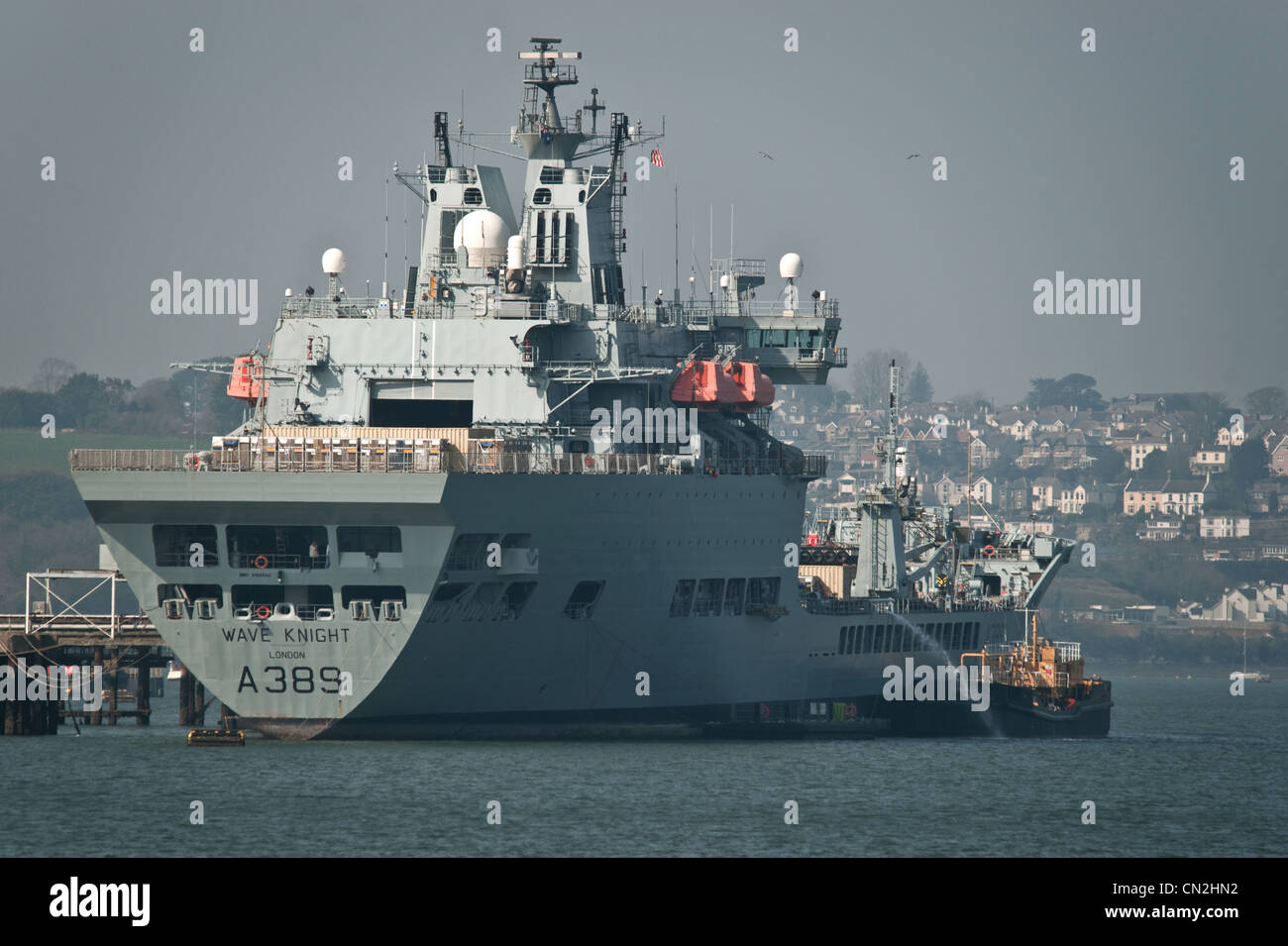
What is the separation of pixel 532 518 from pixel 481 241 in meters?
10.5

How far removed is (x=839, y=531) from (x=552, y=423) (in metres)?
25.4

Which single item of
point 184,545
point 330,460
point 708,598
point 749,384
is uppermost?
point 749,384

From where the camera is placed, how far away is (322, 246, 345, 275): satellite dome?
211ft

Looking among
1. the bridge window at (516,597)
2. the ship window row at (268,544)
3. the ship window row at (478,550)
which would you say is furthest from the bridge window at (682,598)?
the ship window row at (268,544)

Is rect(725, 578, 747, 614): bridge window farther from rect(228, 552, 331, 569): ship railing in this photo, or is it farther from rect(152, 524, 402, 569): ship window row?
rect(228, 552, 331, 569): ship railing

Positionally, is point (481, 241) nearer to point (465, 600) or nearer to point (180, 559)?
point (465, 600)

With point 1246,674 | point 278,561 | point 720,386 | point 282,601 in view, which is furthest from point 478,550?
point 1246,674

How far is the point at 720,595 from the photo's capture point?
65.1 m

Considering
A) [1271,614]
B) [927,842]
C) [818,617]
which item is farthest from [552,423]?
[1271,614]

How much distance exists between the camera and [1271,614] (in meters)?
180

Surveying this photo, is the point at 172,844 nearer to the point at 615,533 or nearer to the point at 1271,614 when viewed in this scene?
the point at 615,533

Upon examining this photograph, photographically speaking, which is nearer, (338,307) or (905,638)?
(338,307)

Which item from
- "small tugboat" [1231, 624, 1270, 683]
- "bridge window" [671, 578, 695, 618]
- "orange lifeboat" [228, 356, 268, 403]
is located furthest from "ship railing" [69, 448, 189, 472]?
"small tugboat" [1231, 624, 1270, 683]

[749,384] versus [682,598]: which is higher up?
[749,384]
